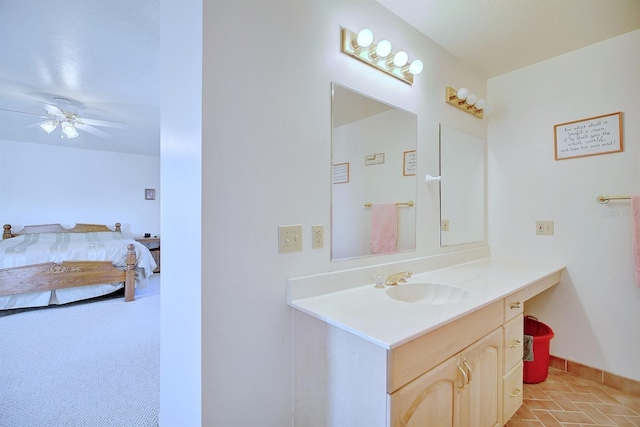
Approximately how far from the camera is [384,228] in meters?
1.60

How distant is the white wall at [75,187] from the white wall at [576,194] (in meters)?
4.43

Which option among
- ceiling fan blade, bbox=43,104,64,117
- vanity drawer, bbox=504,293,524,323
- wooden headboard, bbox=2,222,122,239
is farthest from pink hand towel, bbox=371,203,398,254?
wooden headboard, bbox=2,222,122,239

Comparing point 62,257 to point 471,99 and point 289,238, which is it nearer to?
point 289,238

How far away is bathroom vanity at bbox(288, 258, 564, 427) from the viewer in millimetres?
880

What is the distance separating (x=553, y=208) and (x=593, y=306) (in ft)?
2.35

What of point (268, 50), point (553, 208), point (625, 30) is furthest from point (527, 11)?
point (268, 50)

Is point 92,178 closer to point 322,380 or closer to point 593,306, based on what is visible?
point 322,380

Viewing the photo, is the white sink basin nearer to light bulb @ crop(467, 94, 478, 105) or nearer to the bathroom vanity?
the bathroom vanity

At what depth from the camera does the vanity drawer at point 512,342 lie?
1385mm

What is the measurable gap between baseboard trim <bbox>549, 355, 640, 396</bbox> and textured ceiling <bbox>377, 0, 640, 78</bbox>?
224 cm

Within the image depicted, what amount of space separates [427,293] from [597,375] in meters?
1.53

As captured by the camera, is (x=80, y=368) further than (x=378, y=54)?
Yes

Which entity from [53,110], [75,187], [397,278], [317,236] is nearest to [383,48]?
[317,236]

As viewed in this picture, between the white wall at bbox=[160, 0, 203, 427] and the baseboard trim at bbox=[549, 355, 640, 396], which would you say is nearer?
the white wall at bbox=[160, 0, 203, 427]
